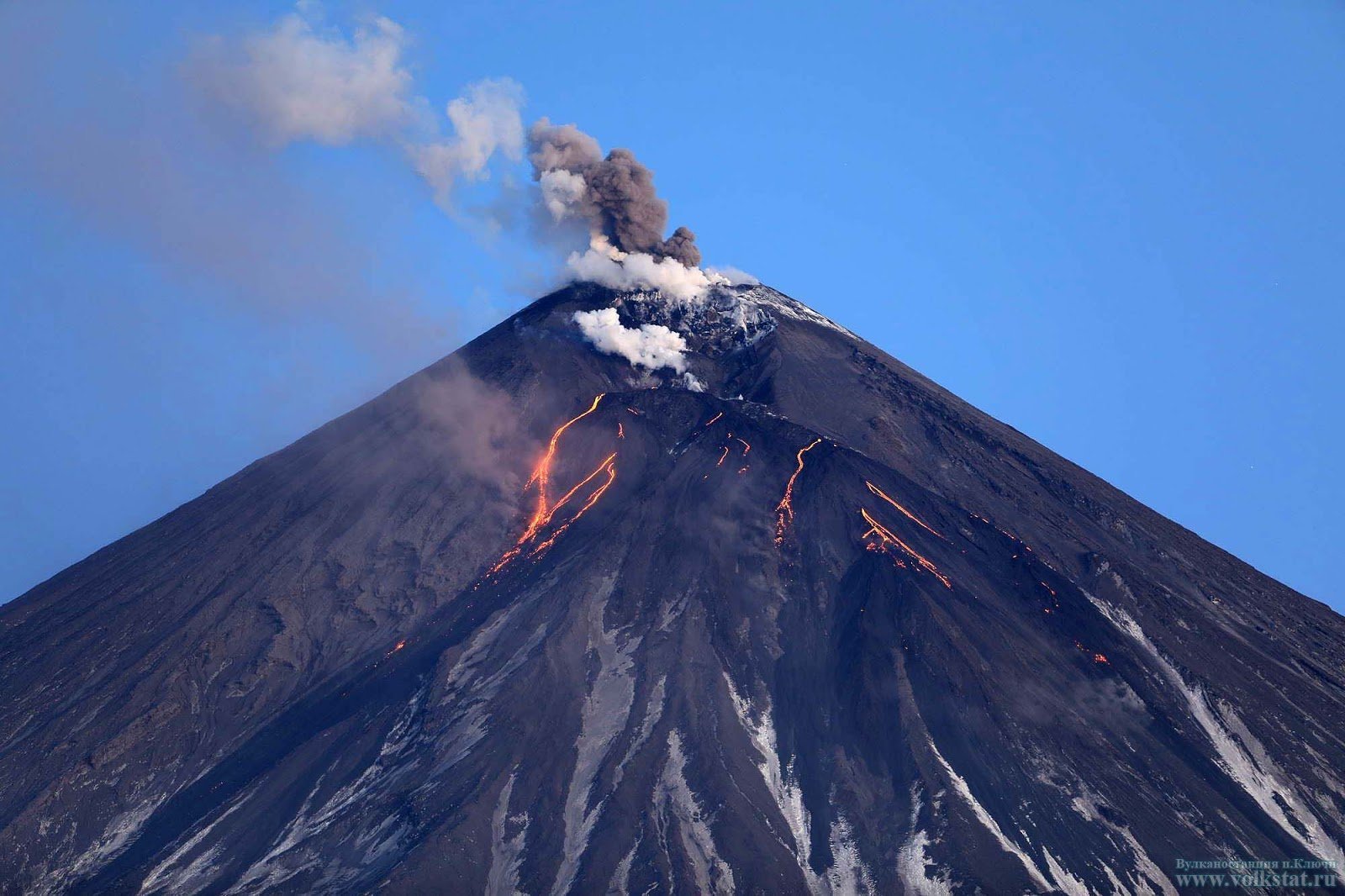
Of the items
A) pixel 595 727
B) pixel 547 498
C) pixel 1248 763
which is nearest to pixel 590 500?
pixel 547 498

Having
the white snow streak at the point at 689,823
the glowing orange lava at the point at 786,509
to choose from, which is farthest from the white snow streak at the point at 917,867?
the glowing orange lava at the point at 786,509

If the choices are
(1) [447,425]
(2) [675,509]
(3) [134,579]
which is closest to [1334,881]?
(2) [675,509]

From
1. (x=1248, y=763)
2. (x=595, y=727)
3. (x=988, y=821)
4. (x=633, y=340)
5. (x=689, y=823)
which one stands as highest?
(x=633, y=340)

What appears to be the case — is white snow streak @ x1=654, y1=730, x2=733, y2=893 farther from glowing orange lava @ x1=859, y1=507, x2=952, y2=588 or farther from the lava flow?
the lava flow

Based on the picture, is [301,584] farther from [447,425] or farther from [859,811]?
[859,811]

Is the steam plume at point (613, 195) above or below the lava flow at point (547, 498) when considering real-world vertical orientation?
above

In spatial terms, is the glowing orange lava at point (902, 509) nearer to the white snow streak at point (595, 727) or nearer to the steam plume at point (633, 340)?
the white snow streak at point (595, 727)

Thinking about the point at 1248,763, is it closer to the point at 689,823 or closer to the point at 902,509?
the point at 902,509
